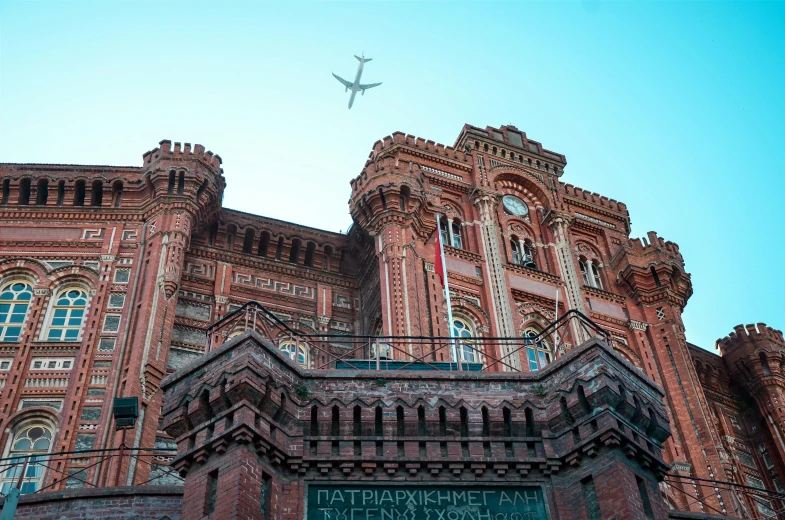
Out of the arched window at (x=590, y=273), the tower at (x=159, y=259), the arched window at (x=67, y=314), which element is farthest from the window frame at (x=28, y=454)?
the arched window at (x=590, y=273)

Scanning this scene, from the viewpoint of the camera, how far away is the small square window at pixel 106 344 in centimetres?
2631

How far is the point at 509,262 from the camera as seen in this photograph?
1282 inches

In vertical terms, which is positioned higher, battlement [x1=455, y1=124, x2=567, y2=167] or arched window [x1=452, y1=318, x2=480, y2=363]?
battlement [x1=455, y1=124, x2=567, y2=167]

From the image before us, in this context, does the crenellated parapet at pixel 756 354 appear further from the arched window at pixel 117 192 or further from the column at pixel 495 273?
the arched window at pixel 117 192

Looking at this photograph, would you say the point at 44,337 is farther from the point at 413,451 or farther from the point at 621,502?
the point at 621,502

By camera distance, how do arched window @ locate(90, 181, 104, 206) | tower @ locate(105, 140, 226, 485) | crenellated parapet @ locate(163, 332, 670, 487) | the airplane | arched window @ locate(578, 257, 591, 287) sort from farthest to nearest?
the airplane → arched window @ locate(578, 257, 591, 287) → arched window @ locate(90, 181, 104, 206) → tower @ locate(105, 140, 226, 485) → crenellated parapet @ locate(163, 332, 670, 487)

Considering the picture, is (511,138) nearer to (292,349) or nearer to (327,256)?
(327,256)

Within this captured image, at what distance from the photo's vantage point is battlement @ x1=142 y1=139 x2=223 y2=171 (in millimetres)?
30703

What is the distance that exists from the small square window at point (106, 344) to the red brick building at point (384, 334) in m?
0.06

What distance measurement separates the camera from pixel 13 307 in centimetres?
2759

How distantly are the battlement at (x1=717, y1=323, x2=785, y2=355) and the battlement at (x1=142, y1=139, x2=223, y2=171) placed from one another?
761 inches

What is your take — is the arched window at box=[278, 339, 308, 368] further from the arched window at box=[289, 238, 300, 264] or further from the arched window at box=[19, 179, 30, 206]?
the arched window at box=[19, 179, 30, 206]


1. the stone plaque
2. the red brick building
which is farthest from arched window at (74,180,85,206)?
the stone plaque

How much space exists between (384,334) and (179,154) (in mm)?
8695
